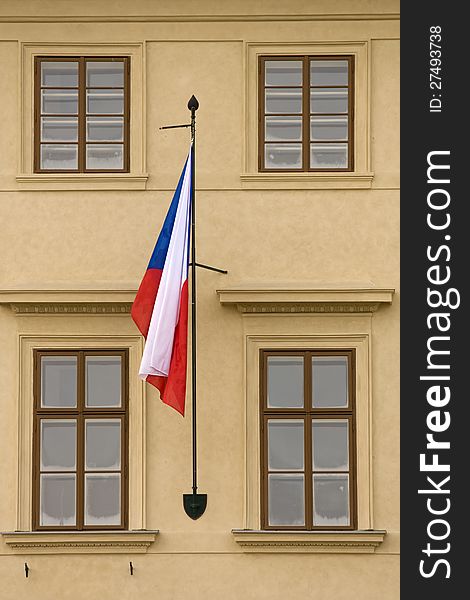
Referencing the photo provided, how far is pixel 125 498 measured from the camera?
1430 cm

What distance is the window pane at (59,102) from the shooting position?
1470cm

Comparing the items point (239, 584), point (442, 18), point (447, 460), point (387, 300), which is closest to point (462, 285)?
point (387, 300)

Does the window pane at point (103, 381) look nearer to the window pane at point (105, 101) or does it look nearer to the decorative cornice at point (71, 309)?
the decorative cornice at point (71, 309)

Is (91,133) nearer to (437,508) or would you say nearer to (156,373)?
(156,373)

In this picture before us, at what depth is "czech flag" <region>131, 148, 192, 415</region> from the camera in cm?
1341

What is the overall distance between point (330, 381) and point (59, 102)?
366 centimetres

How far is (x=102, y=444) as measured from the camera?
14.4 meters

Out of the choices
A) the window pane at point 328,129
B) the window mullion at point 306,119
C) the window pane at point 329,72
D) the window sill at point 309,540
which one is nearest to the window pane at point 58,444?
the window sill at point 309,540

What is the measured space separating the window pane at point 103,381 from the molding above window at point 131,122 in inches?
63.7

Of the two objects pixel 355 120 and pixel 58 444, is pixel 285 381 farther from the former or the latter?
pixel 355 120

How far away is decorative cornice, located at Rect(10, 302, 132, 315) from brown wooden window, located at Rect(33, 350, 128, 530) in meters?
0.36

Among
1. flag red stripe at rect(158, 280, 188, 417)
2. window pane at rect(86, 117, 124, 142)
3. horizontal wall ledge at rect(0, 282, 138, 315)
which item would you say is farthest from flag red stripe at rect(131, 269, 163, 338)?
window pane at rect(86, 117, 124, 142)

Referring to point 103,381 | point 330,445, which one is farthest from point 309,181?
point 103,381

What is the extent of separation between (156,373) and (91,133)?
2.64m
